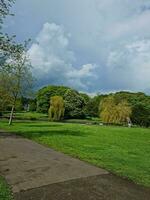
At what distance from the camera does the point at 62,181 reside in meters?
8.70

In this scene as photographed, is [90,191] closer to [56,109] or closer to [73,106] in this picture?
[56,109]

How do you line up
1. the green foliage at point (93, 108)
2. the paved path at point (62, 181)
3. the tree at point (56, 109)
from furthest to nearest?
the green foliage at point (93, 108) → the tree at point (56, 109) → the paved path at point (62, 181)

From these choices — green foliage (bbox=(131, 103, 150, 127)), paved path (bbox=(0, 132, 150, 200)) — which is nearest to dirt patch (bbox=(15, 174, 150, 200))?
paved path (bbox=(0, 132, 150, 200))

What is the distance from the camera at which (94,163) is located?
11852 millimetres

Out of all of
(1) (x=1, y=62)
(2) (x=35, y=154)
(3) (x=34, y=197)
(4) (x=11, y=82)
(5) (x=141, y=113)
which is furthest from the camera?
(5) (x=141, y=113)

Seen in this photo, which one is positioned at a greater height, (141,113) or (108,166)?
(141,113)

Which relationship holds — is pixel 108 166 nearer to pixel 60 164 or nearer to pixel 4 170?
pixel 60 164

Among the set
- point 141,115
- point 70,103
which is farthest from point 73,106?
point 141,115

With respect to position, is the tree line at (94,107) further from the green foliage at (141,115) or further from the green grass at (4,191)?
the green grass at (4,191)

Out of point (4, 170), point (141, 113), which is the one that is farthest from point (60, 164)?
point (141, 113)

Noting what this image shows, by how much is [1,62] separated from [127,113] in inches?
2047

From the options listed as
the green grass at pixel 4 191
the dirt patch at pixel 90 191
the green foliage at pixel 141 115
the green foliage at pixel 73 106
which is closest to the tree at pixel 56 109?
the green foliage at pixel 73 106

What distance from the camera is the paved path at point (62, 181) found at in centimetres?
752

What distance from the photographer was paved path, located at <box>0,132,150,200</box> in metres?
7.52
